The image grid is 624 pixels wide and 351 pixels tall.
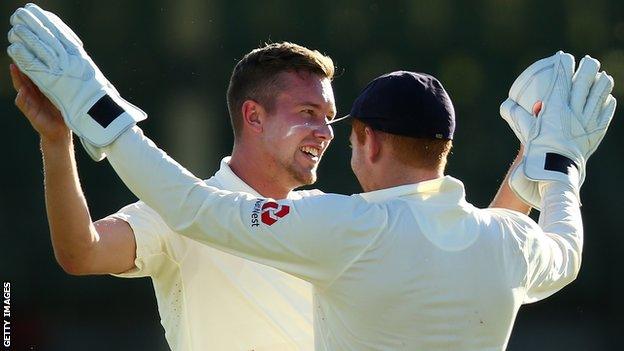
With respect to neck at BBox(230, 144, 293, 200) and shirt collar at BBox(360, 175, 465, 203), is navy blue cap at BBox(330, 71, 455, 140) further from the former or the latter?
neck at BBox(230, 144, 293, 200)

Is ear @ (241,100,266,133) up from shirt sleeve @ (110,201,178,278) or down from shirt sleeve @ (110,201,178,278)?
up

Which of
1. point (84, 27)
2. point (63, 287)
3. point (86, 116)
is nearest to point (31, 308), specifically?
point (63, 287)

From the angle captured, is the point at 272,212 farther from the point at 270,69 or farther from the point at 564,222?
→ the point at 270,69

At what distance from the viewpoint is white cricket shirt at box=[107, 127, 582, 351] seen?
2.02 metres

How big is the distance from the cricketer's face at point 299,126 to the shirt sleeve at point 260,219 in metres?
0.68

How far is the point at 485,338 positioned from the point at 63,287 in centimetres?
332

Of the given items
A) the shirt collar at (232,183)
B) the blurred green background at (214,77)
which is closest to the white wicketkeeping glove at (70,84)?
the shirt collar at (232,183)

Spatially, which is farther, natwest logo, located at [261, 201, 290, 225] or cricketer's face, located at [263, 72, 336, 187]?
cricketer's face, located at [263, 72, 336, 187]

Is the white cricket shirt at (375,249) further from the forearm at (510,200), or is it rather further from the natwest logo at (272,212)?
the forearm at (510,200)

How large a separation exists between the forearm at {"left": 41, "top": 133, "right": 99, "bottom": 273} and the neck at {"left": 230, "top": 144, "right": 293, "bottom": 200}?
518 mm

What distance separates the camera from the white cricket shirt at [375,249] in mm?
2020

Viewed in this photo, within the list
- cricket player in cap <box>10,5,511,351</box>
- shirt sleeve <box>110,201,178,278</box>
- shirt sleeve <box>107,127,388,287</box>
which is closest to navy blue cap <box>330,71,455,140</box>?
shirt sleeve <box>107,127,388,287</box>

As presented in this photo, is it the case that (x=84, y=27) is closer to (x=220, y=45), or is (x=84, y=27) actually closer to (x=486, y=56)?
(x=220, y=45)

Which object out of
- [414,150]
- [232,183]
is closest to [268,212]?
[414,150]
